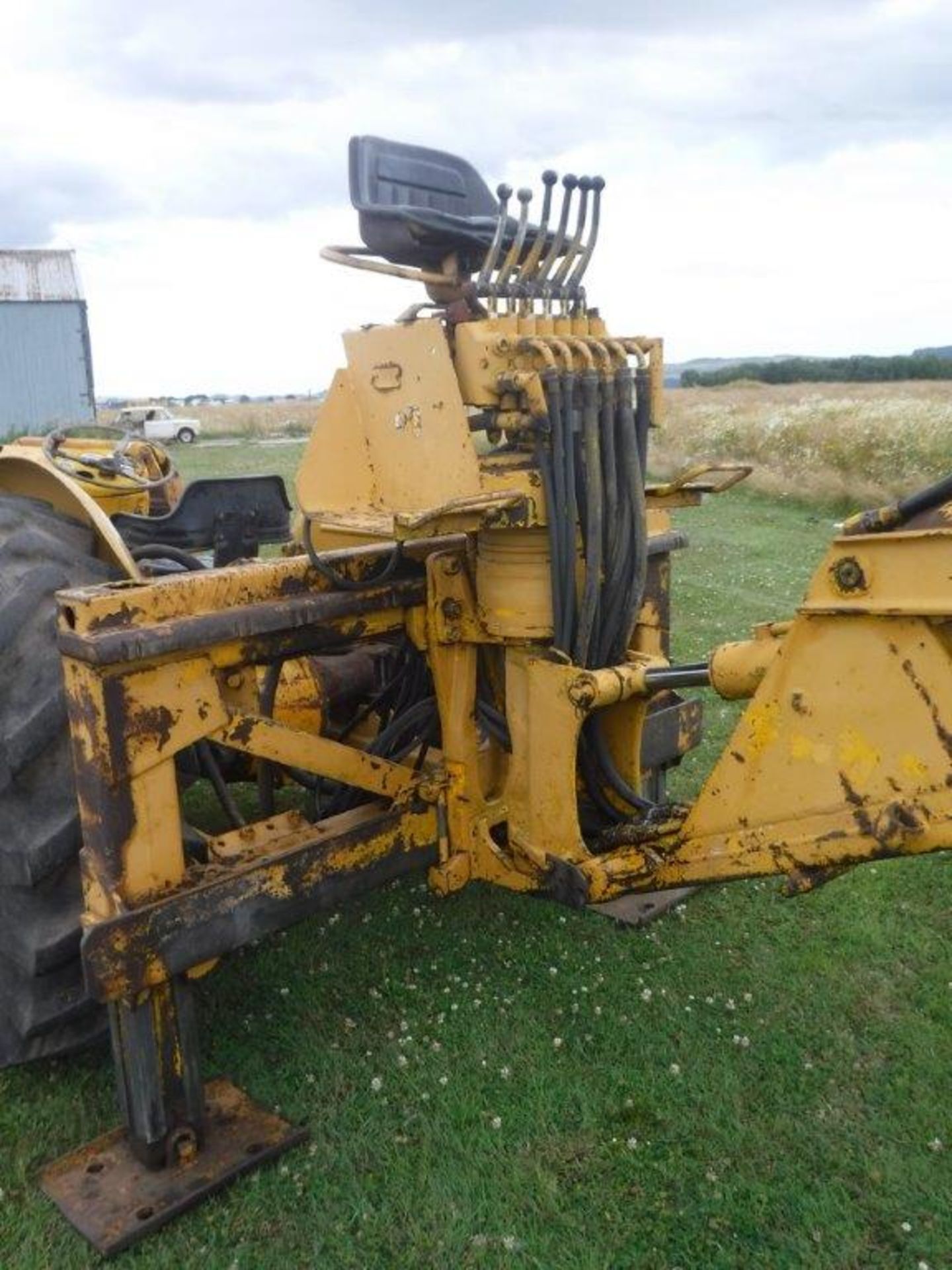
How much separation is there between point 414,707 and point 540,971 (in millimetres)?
986

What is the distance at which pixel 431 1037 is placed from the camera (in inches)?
135

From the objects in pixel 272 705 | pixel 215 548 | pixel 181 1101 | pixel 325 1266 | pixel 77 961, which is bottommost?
pixel 325 1266

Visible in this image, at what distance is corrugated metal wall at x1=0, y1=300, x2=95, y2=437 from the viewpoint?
33.8 meters

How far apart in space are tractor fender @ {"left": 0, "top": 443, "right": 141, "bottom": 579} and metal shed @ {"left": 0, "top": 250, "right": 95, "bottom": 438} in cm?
3127

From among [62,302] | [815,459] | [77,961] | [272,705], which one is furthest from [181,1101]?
[62,302]

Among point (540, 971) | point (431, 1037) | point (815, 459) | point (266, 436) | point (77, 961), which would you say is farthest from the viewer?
point (266, 436)

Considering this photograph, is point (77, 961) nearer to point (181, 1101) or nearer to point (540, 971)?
point (181, 1101)

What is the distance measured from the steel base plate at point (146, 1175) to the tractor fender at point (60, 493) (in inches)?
56.7

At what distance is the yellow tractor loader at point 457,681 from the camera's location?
246 cm

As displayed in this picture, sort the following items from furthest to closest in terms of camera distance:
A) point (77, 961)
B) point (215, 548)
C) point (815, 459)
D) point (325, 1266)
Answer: point (815, 459) < point (215, 548) < point (77, 961) < point (325, 1266)

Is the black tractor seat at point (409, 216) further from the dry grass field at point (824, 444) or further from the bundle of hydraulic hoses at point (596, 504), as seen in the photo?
the dry grass field at point (824, 444)

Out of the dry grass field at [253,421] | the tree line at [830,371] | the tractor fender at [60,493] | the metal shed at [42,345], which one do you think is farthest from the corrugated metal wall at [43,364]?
the tractor fender at [60,493]

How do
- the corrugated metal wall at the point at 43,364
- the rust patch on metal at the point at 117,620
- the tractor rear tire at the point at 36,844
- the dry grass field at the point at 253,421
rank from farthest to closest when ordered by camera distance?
the dry grass field at the point at 253,421 < the corrugated metal wall at the point at 43,364 < the tractor rear tire at the point at 36,844 < the rust patch on metal at the point at 117,620

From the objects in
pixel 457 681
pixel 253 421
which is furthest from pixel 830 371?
pixel 457 681
